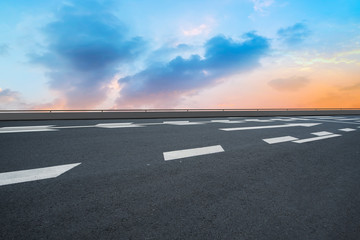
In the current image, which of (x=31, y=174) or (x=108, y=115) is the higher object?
(x=108, y=115)

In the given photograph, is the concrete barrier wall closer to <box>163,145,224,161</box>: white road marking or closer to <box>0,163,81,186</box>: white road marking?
<box>163,145,224,161</box>: white road marking

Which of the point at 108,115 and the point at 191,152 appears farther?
the point at 108,115

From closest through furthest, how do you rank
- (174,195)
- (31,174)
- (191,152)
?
(174,195), (31,174), (191,152)

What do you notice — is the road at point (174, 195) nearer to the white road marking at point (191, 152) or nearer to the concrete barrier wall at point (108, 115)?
the white road marking at point (191, 152)

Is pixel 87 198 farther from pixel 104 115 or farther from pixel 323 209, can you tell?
pixel 104 115

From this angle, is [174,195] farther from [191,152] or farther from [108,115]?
[108,115]

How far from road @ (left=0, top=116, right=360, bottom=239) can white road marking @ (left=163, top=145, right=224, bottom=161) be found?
0.05 m

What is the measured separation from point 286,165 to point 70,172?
453cm

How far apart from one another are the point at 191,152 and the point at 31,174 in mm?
3388

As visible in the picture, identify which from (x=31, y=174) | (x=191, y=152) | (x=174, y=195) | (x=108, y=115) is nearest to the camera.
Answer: (x=174, y=195)

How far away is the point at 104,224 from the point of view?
1966 millimetres

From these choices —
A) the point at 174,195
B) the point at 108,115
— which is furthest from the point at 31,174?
the point at 108,115

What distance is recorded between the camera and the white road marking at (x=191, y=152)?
4516 millimetres

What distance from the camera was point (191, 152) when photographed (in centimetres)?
489
